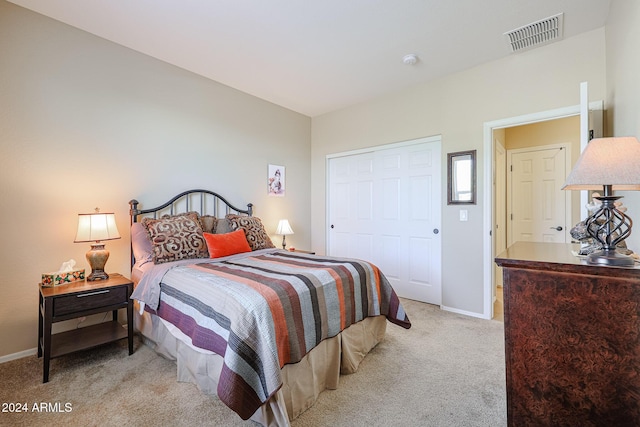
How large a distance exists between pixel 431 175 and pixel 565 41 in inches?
64.8

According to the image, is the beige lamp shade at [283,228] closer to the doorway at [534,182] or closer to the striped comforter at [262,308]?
the striped comforter at [262,308]

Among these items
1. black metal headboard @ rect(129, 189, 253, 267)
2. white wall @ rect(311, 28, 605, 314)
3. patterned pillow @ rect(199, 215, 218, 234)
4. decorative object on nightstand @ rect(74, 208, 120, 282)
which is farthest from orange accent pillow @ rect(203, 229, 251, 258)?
white wall @ rect(311, 28, 605, 314)

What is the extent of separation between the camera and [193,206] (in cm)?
323

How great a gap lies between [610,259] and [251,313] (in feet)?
4.86

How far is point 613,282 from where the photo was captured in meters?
0.96

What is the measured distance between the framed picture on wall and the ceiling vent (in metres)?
2.91

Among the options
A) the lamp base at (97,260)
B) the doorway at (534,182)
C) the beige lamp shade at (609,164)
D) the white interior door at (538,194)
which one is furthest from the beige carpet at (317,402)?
the white interior door at (538,194)

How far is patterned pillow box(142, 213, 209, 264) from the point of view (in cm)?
246

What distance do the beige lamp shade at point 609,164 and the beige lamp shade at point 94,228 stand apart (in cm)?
294

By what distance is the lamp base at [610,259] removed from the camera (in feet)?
3.23

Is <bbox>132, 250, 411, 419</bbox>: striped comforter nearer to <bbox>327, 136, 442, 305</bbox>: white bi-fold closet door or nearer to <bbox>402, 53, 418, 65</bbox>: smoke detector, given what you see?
<bbox>327, 136, 442, 305</bbox>: white bi-fold closet door

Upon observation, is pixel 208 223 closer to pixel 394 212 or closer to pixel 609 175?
pixel 394 212

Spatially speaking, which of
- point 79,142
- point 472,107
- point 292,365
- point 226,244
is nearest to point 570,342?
point 292,365

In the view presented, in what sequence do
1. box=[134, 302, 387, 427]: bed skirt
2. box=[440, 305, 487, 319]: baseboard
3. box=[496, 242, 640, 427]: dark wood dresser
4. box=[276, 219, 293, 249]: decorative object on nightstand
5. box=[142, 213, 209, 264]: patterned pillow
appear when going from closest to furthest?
box=[496, 242, 640, 427]: dark wood dresser < box=[134, 302, 387, 427]: bed skirt < box=[142, 213, 209, 264]: patterned pillow < box=[440, 305, 487, 319]: baseboard < box=[276, 219, 293, 249]: decorative object on nightstand
